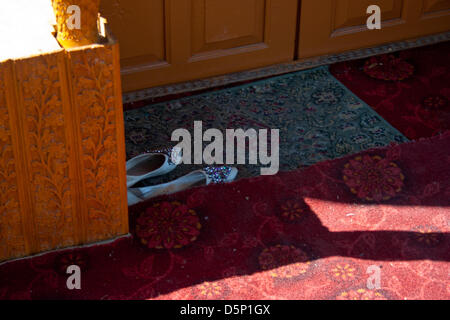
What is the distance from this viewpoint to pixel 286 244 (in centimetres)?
294

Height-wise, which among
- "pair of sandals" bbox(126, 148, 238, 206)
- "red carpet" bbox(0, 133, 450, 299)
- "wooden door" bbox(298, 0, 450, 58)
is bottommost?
"red carpet" bbox(0, 133, 450, 299)

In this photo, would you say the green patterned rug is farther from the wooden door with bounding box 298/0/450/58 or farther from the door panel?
the door panel

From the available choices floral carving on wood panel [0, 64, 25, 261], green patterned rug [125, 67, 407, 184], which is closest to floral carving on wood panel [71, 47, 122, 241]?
floral carving on wood panel [0, 64, 25, 261]

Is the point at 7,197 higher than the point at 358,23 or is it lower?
lower

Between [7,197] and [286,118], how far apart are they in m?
1.62

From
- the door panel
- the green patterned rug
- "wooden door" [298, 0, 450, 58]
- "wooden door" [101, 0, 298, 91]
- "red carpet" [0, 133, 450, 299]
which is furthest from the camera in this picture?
the door panel

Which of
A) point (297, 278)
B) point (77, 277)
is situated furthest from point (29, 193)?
point (297, 278)

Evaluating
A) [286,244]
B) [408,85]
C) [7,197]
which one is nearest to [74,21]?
[7,197]

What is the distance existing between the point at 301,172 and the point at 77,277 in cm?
115

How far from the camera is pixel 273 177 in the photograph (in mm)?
3322

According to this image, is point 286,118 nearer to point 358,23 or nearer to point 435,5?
point 358,23

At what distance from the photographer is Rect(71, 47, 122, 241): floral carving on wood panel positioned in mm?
2525

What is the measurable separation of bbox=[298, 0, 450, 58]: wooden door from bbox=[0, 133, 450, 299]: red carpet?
1.00m
